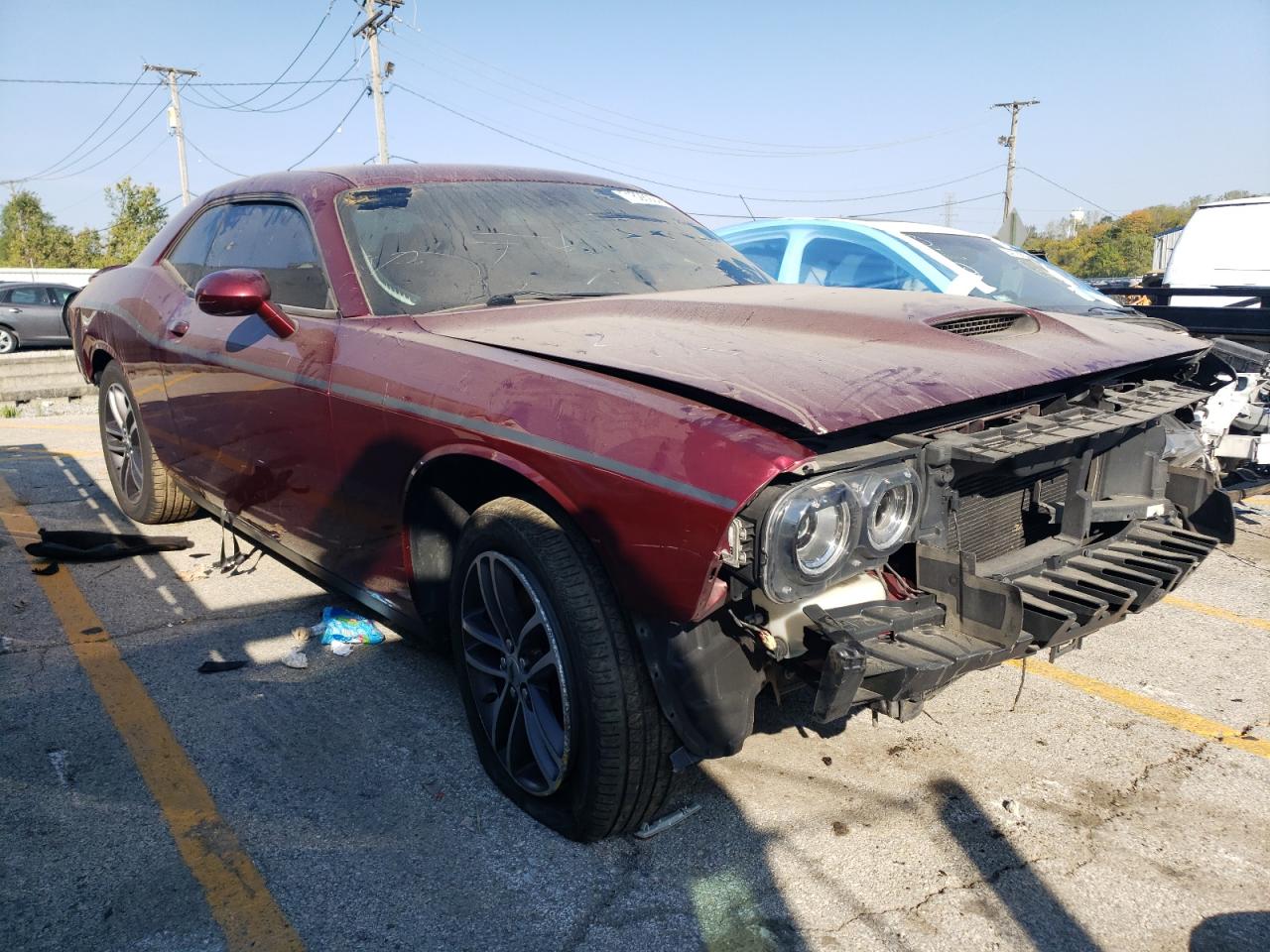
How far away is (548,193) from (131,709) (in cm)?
236

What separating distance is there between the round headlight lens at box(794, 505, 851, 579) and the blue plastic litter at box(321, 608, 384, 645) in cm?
218

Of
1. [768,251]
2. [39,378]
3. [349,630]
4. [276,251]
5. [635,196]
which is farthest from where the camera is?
[39,378]

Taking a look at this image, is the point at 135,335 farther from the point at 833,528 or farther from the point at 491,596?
the point at 833,528

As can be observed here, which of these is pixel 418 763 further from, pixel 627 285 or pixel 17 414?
pixel 17 414

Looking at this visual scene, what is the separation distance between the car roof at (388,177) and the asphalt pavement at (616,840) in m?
1.72

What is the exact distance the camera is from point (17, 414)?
10.1m

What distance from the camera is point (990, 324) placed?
2873 mm

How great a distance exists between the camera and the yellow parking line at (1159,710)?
2920 mm

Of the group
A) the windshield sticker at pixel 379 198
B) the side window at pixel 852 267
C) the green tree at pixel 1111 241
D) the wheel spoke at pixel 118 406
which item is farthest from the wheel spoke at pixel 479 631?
the green tree at pixel 1111 241

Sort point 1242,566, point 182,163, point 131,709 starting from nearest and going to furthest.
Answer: point 131,709
point 1242,566
point 182,163

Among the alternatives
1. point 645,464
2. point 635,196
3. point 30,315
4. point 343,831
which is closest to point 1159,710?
point 645,464

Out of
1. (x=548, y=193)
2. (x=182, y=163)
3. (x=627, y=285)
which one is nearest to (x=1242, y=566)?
(x=627, y=285)

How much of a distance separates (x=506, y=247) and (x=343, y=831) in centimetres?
193

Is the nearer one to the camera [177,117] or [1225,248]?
[1225,248]
